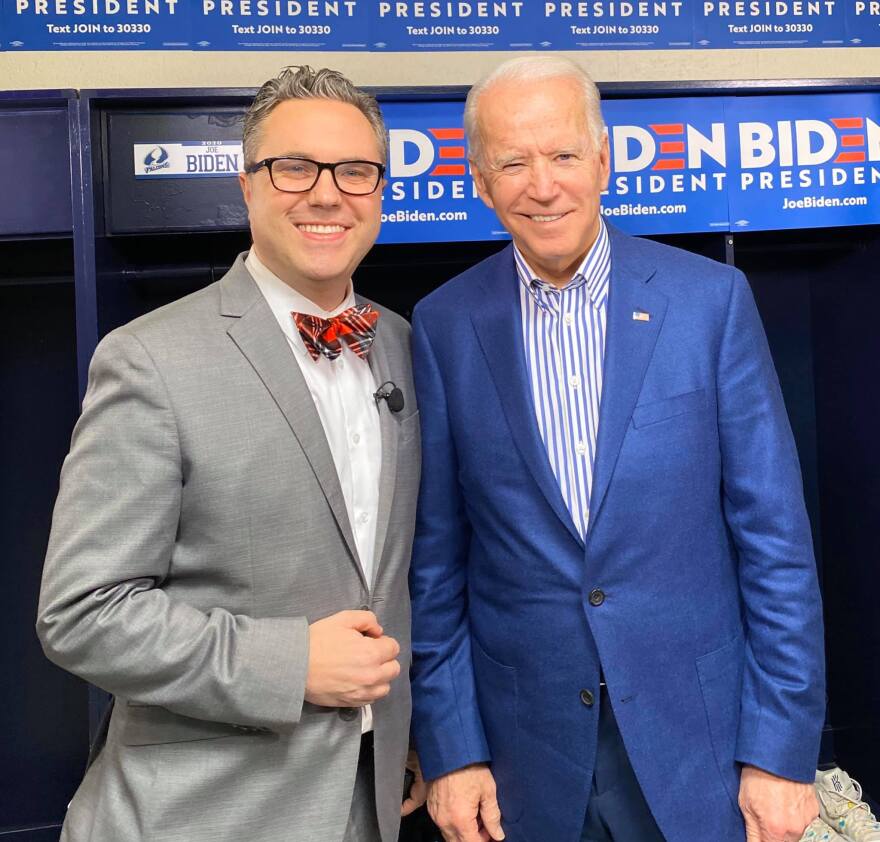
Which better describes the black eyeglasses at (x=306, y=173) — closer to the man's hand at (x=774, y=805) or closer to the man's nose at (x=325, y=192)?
the man's nose at (x=325, y=192)

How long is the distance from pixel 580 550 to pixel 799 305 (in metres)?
2.01

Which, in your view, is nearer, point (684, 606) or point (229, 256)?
point (684, 606)

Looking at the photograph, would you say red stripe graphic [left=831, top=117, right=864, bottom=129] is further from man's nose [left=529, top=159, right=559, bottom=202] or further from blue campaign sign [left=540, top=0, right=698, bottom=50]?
man's nose [left=529, top=159, right=559, bottom=202]

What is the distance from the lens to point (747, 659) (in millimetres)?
1590

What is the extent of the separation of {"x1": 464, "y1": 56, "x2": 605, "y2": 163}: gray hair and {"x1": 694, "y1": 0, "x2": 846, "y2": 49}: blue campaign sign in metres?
1.75

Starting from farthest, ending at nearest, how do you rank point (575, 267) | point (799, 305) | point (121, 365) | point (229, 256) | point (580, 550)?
1. point (799, 305)
2. point (229, 256)
3. point (575, 267)
4. point (580, 550)
5. point (121, 365)

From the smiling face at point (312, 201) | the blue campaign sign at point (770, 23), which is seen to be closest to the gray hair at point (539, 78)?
the smiling face at point (312, 201)

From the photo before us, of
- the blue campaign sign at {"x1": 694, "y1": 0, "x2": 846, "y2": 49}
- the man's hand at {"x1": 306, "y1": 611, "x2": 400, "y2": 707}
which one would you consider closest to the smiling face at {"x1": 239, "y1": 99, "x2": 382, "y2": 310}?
the man's hand at {"x1": 306, "y1": 611, "x2": 400, "y2": 707}

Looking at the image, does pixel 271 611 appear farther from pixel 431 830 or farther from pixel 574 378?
pixel 431 830

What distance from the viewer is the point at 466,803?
1.65 m

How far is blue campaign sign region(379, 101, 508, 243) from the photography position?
2418 millimetres

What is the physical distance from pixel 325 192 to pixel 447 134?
104cm

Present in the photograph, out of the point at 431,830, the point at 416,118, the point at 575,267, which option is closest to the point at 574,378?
the point at 575,267

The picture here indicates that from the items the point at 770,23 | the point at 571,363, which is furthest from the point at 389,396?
the point at 770,23
